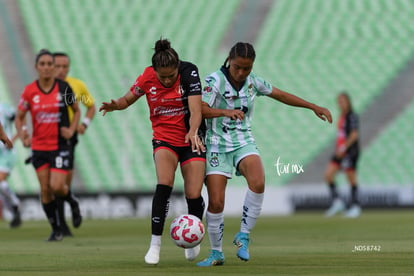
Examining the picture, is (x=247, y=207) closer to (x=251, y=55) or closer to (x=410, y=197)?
(x=251, y=55)

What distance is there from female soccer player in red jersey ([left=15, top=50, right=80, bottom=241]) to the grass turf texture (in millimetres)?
626

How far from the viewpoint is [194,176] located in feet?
25.9

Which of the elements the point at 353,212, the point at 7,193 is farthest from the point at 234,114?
the point at 353,212

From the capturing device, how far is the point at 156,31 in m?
24.5

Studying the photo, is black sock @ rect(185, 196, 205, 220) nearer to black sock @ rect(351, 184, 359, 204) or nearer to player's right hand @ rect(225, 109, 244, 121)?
player's right hand @ rect(225, 109, 244, 121)

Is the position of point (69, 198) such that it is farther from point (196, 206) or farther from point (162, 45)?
point (162, 45)

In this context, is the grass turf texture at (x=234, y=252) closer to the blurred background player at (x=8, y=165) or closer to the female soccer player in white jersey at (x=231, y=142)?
the female soccer player in white jersey at (x=231, y=142)

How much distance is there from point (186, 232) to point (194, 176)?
1.91 feet

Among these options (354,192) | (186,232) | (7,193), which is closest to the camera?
(186,232)

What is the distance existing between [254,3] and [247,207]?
57.2ft

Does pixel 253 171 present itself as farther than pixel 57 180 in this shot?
No

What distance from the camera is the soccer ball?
752 cm

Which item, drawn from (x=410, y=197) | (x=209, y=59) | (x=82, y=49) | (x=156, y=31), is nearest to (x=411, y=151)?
(x=410, y=197)

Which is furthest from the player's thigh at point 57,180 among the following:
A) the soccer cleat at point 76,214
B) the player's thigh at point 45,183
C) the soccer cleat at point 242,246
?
the soccer cleat at point 242,246
